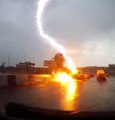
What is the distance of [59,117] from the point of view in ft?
23.3

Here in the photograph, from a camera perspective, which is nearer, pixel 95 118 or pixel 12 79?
pixel 95 118

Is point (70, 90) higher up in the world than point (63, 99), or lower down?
higher up

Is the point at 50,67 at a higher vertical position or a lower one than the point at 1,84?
higher

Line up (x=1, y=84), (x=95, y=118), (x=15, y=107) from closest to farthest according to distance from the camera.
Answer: (x=95, y=118), (x=15, y=107), (x=1, y=84)

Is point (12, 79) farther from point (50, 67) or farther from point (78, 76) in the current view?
point (50, 67)

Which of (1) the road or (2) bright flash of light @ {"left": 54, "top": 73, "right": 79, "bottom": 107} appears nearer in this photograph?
(1) the road

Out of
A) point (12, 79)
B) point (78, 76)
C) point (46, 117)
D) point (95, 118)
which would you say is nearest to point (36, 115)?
point (46, 117)

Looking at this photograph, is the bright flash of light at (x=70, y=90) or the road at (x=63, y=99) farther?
the bright flash of light at (x=70, y=90)

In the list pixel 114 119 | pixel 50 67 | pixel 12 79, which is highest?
pixel 50 67

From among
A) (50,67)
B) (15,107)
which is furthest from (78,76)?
(50,67)

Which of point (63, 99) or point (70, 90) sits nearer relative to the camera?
point (63, 99)

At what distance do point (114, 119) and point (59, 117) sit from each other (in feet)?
3.88

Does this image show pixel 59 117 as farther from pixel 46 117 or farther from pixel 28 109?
pixel 28 109

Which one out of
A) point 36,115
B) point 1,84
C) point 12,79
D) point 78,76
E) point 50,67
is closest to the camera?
point 36,115
